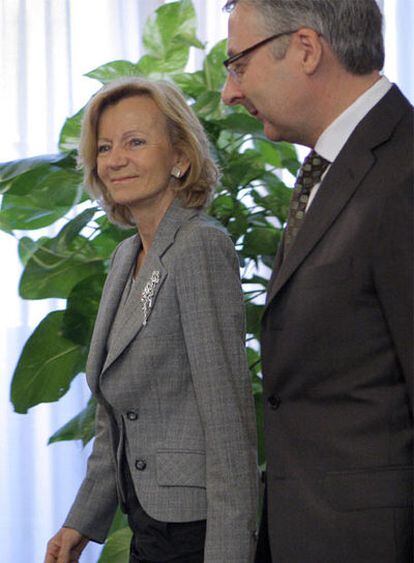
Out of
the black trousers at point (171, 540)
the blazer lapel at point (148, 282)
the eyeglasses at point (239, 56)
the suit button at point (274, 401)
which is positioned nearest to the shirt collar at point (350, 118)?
the eyeglasses at point (239, 56)

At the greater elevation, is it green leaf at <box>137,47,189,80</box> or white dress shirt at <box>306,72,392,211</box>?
green leaf at <box>137,47,189,80</box>

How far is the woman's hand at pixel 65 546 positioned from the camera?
1.89m

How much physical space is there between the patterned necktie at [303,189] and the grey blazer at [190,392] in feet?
0.79

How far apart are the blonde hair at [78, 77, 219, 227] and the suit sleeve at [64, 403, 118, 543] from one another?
43 cm

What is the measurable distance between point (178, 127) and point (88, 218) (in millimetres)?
702

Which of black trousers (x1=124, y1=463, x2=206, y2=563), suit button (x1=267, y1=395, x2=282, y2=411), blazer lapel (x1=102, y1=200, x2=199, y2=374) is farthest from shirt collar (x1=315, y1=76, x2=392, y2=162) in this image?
black trousers (x1=124, y1=463, x2=206, y2=563)

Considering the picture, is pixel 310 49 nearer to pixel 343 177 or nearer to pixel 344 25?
pixel 344 25

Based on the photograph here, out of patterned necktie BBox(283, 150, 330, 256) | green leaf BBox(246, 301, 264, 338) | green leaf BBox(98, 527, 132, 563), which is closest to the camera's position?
patterned necktie BBox(283, 150, 330, 256)

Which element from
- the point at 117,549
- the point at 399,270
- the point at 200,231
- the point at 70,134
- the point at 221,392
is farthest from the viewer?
the point at 70,134

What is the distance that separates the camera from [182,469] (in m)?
1.66

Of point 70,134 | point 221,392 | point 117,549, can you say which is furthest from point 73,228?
point 221,392

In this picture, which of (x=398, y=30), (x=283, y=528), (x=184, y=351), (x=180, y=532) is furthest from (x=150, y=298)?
(x=398, y=30)

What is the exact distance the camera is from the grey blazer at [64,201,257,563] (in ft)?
5.36

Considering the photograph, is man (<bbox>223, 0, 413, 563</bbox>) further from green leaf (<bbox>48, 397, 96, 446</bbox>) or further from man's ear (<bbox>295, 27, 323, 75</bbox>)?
green leaf (<bbox>48, 397, 96, 446</bbox>)
